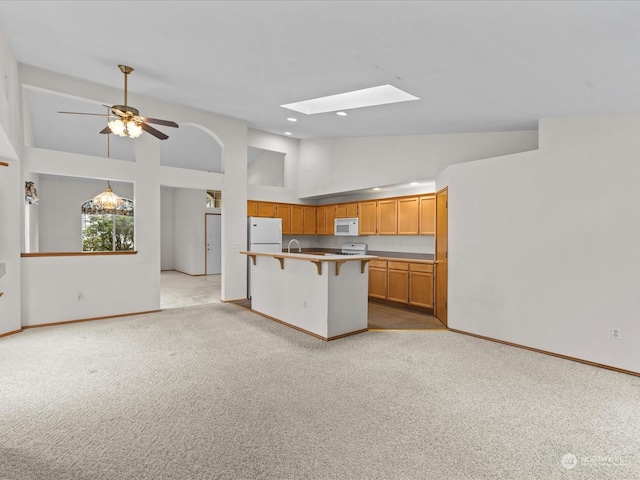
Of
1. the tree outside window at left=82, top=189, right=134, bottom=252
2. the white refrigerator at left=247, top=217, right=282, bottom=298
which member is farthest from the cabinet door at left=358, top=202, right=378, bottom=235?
the tree outside window at left=82, top=189, right=134, bottom=252

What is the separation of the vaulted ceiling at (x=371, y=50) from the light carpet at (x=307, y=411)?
8.42ft

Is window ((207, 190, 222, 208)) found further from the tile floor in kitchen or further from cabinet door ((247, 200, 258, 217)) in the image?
cabinet door ((247, 200, 258, 217))

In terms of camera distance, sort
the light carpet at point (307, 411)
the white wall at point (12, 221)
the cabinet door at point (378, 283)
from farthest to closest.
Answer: the cabinet door at point (378, 283)
the white wall at point (12, 221)
the light carpet at point (307, 411)

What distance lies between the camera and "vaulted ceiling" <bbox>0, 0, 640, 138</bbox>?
222 centimetres

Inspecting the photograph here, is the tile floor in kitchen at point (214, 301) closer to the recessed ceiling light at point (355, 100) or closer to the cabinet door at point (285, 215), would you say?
the cabinet door at point (285, 215)

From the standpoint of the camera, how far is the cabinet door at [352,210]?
727 cm

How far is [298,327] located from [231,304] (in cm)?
206

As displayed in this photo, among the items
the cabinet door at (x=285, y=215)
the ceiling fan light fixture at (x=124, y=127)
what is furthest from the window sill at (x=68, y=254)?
the cabinet door at (x=285, y=215)

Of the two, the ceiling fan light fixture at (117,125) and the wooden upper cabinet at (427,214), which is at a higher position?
the ceiling fan light fixture at (117,125)

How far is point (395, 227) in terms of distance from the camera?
6.47 meters

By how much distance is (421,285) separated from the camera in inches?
228

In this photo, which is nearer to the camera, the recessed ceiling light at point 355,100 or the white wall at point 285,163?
the recessed ceiling light at point 355,100

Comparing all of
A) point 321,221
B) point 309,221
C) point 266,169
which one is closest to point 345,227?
point 321,221

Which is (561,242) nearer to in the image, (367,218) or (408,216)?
(408,216)
